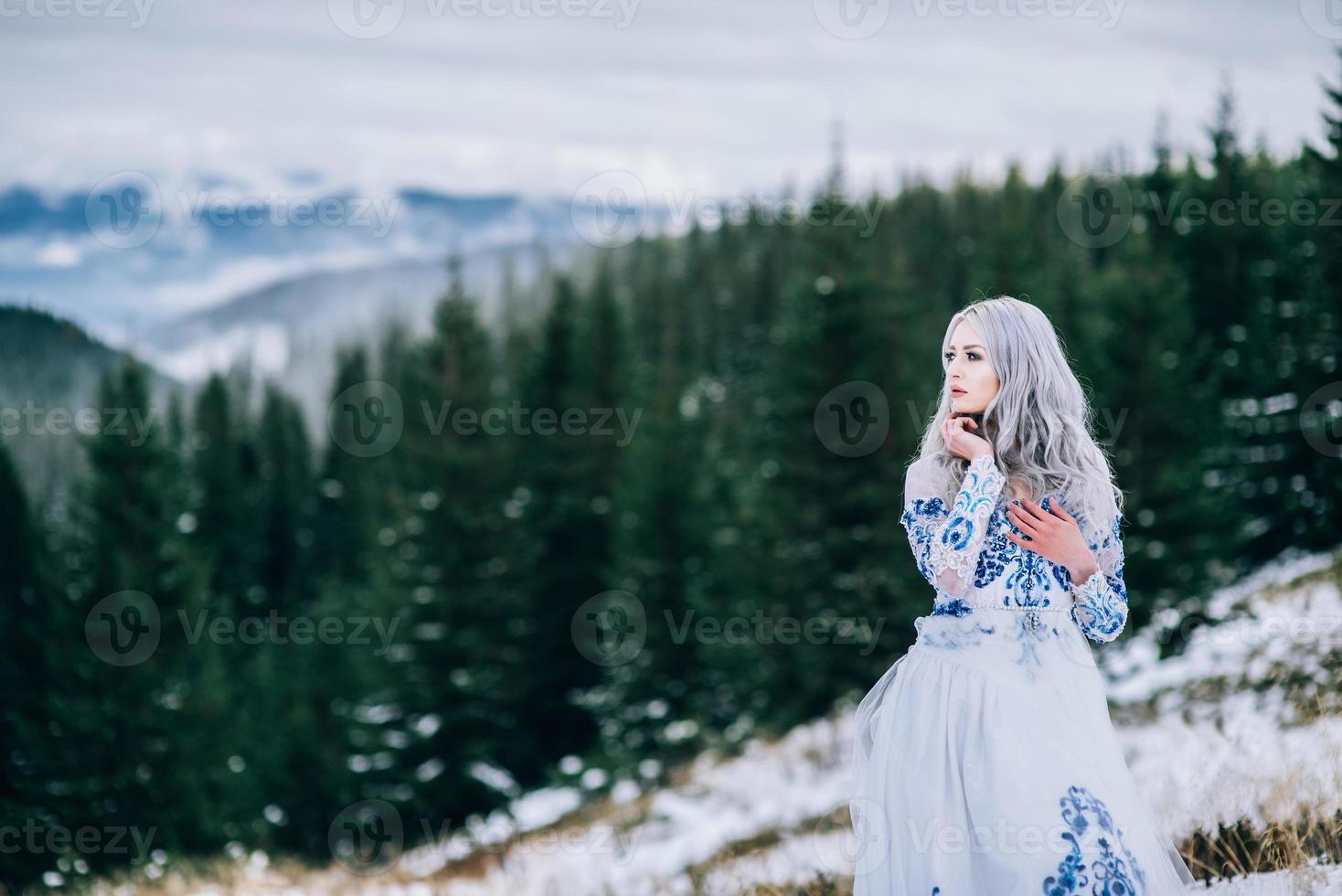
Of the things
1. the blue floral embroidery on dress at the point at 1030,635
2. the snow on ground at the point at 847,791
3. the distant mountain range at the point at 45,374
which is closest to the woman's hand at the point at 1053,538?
the blue floral embroidery on dress at the point at 1030,635

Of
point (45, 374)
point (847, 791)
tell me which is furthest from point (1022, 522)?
point (45, 374)

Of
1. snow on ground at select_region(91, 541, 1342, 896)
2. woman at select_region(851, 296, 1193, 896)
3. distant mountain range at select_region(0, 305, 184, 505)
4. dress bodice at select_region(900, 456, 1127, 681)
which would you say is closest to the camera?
woman at select_region(851, 296, 1193, 896)

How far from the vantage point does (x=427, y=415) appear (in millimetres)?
26750

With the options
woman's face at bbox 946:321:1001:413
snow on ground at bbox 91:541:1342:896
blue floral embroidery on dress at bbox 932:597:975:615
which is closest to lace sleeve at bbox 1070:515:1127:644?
blue floral embroidery on dress at bbox 932:597:975:615

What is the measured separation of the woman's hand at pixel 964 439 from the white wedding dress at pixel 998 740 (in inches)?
2.2

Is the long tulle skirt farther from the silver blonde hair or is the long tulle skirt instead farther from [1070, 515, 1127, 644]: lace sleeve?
the silver blonde hair

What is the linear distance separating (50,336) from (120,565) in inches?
3739

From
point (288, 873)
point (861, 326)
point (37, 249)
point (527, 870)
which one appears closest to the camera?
point (527, 870)

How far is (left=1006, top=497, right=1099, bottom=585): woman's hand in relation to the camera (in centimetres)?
327

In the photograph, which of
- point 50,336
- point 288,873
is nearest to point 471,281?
point 50,336

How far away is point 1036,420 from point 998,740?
1.12m

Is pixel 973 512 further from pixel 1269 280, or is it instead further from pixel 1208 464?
pixel 1269 280

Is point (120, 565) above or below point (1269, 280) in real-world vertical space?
below

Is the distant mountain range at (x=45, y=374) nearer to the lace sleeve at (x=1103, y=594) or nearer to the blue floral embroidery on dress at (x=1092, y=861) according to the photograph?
the lace sleeve at (x=1103, y=594)
